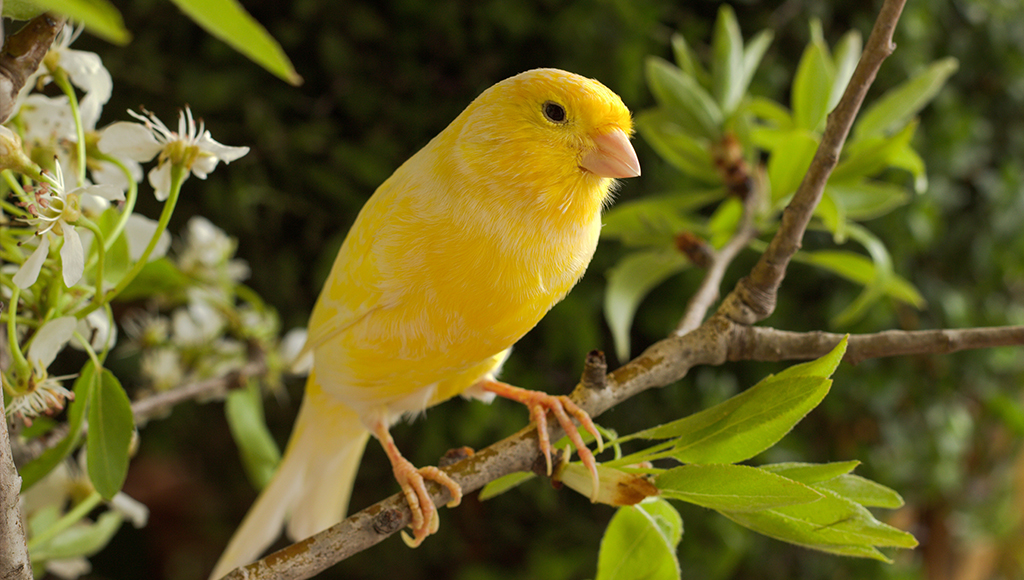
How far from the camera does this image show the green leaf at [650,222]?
2.55 feet

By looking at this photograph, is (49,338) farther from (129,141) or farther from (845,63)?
(845,63)

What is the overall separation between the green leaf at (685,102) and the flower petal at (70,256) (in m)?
0.63

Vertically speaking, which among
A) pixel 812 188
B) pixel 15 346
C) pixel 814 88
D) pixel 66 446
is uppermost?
pixel 814 88

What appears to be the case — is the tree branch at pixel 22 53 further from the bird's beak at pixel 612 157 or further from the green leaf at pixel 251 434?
the green leaf at pixel 251 434

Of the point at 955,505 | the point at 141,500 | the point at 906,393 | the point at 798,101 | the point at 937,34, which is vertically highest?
the point at 937,34

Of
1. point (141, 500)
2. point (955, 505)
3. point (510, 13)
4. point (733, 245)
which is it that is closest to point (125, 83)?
point (510, 13)

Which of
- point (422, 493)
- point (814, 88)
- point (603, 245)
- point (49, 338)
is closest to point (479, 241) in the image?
point (422, 493)

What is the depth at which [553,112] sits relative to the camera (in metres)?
0.47

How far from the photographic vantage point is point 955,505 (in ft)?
4.78

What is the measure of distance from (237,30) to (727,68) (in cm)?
76

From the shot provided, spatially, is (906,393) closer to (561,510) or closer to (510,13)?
(561,510)

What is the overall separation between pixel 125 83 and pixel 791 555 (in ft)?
4.74

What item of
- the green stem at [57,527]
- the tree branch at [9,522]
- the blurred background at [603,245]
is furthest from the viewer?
the blurred background at [603,245]

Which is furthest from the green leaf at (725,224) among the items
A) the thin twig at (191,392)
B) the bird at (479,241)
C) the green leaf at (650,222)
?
the thin twig at (191,392)
